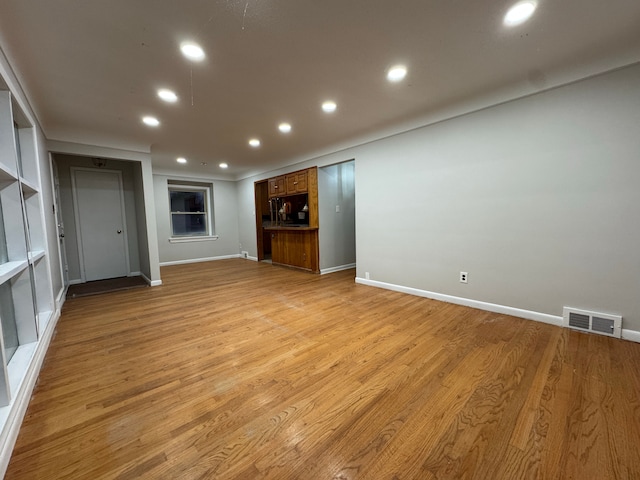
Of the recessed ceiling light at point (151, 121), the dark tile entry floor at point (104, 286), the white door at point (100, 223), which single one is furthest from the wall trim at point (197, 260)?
the recessed ceiling light at point (151, 121)

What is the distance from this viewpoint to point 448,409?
1.47 metres

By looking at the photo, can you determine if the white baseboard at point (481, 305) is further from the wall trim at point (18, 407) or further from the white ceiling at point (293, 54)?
the wall trim at point (18, 407)

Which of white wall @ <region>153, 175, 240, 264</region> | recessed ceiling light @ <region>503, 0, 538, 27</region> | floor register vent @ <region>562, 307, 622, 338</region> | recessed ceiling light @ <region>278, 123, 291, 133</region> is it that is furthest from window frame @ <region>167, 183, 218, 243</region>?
floor register vent @ <region>562, 307, 622, 338</region>

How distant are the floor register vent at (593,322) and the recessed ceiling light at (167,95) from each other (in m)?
4.48

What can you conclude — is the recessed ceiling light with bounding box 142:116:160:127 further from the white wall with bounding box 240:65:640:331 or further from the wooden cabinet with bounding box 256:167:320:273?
the white wall with bounding box 240:65:640:331

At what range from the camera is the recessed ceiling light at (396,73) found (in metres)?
2.23

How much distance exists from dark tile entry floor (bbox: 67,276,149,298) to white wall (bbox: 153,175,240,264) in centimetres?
162

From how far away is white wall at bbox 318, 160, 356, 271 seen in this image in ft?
16.6

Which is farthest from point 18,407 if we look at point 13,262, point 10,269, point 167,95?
point 167,95

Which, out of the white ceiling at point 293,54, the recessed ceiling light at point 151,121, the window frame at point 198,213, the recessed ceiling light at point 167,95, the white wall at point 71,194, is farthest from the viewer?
the window frame at point 198,213

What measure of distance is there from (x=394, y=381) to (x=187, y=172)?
22.2ft

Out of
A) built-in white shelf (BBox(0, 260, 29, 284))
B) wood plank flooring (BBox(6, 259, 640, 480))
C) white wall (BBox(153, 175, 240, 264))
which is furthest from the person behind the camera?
white wall (BBox(153, 175, 240, 264))

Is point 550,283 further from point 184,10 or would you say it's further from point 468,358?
point 184,10

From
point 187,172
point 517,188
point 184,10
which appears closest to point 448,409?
point 517,188
